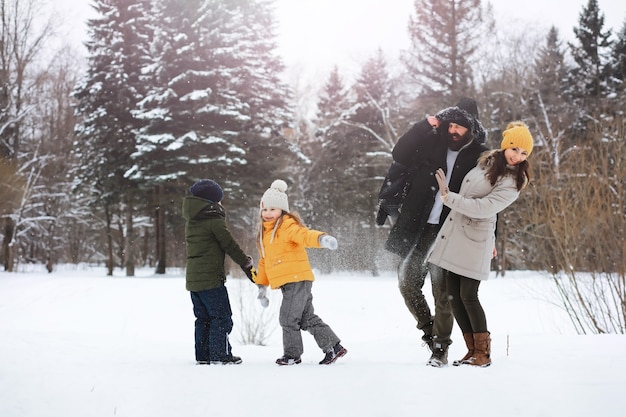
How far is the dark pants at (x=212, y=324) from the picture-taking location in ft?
15.4

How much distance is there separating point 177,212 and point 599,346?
59.1ft

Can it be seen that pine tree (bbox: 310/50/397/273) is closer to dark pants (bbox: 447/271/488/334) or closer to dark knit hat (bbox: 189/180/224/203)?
dark knit hat (bbox: 189/180/224/203)

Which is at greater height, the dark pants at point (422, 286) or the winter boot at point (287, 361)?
the dark pants at point (422, 286)

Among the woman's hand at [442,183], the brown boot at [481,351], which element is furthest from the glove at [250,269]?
the brown boot at [481,351]

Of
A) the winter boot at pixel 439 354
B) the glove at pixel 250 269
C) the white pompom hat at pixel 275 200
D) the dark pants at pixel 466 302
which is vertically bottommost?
the winter boot at pixel 439 354

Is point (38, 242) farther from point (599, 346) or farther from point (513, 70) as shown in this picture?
point (599, 346)

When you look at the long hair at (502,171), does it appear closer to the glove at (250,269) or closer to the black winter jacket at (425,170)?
the black winter jacket at (425,170)

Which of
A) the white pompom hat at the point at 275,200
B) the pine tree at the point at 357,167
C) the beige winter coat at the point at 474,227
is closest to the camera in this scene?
the beige winter coat at the point at 474,227

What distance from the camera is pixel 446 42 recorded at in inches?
885

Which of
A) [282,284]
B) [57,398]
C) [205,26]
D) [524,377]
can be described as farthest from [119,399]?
[205,26]

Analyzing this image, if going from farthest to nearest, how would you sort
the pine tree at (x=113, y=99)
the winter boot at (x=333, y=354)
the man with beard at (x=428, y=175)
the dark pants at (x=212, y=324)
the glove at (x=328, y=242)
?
the pine tree at (x=113, y=99) → the dark pants at (x=212, y=324) → the winter boot at (x=333, y=354) → the man with beard at (x=428, y=175) → the glove at (x=328, y=242)

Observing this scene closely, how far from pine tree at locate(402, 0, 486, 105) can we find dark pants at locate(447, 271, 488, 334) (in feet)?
61.8

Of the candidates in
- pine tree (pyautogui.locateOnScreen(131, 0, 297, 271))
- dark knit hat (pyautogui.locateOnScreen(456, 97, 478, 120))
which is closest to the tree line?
pine tree (pyautogui.locateOnScreen(131, 0, 297, 271))

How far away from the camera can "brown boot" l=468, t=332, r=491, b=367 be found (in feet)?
13.0
